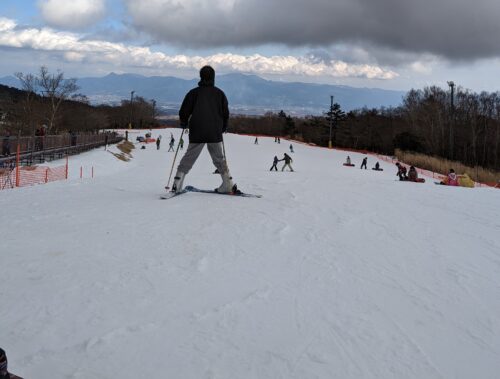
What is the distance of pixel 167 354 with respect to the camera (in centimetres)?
274

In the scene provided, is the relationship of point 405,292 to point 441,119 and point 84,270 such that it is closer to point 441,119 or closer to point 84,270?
point 84,270

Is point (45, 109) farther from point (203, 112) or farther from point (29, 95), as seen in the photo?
point (203, 112)

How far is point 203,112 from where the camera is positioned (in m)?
7.96

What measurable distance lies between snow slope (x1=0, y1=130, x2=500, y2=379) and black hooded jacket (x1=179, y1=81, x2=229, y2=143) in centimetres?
183

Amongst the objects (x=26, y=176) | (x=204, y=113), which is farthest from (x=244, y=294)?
(x=26, y=176)

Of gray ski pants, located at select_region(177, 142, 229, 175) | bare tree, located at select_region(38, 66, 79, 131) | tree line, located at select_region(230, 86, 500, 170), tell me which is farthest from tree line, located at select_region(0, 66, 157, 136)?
tree line, located at select_region(230, 86, 500, 170)

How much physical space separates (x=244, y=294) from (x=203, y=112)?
492 centimetres

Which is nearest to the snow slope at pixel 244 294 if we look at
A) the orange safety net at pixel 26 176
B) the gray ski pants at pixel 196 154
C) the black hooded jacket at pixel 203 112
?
the gray ski pants at pixel 196 154

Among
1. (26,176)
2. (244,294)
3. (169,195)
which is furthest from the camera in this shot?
(26,176)

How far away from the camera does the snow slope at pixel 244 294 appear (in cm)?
271

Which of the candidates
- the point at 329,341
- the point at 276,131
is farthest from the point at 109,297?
the point at 276,131

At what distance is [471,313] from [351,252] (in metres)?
1.60

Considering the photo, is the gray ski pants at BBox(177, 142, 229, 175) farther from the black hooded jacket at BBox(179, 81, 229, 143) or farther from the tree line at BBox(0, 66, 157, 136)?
the tree line at BBox(0, 66, 157, 136)

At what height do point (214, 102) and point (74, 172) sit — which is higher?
point (214, 102)
